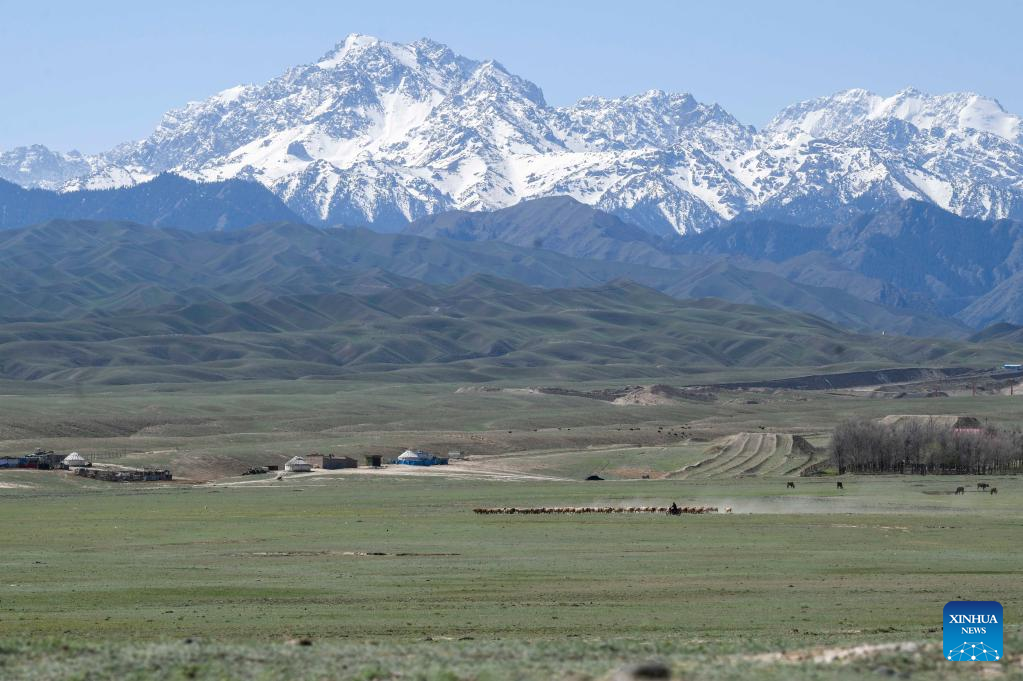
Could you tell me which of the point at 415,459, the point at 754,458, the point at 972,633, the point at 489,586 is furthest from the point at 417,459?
the point at 972,633

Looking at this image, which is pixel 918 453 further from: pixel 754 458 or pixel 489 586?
pixel 489 586

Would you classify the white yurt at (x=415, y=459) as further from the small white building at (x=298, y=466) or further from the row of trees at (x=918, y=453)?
the row of trees at (x=918, y=453)

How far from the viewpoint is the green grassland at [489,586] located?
114 feet

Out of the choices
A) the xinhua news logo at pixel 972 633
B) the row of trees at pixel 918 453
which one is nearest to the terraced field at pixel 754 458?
the row of trees at pixel 918 453

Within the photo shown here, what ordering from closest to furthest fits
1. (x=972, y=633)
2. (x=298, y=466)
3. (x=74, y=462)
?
(x=972, y=633)
(x=74, y=462)
(x=298, y=466)

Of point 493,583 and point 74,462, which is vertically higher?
point 74,462

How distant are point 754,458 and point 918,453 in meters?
16.4

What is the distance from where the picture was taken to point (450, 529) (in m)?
84.1

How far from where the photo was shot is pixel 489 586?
180 feet

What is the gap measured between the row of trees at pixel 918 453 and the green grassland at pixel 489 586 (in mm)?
43145

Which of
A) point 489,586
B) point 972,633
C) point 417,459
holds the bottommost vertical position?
point 489,586

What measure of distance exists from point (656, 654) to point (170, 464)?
128215mm

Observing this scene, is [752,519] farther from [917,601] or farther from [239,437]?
[239,437]

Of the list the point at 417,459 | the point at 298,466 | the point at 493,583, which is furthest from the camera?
the point at 417,459
